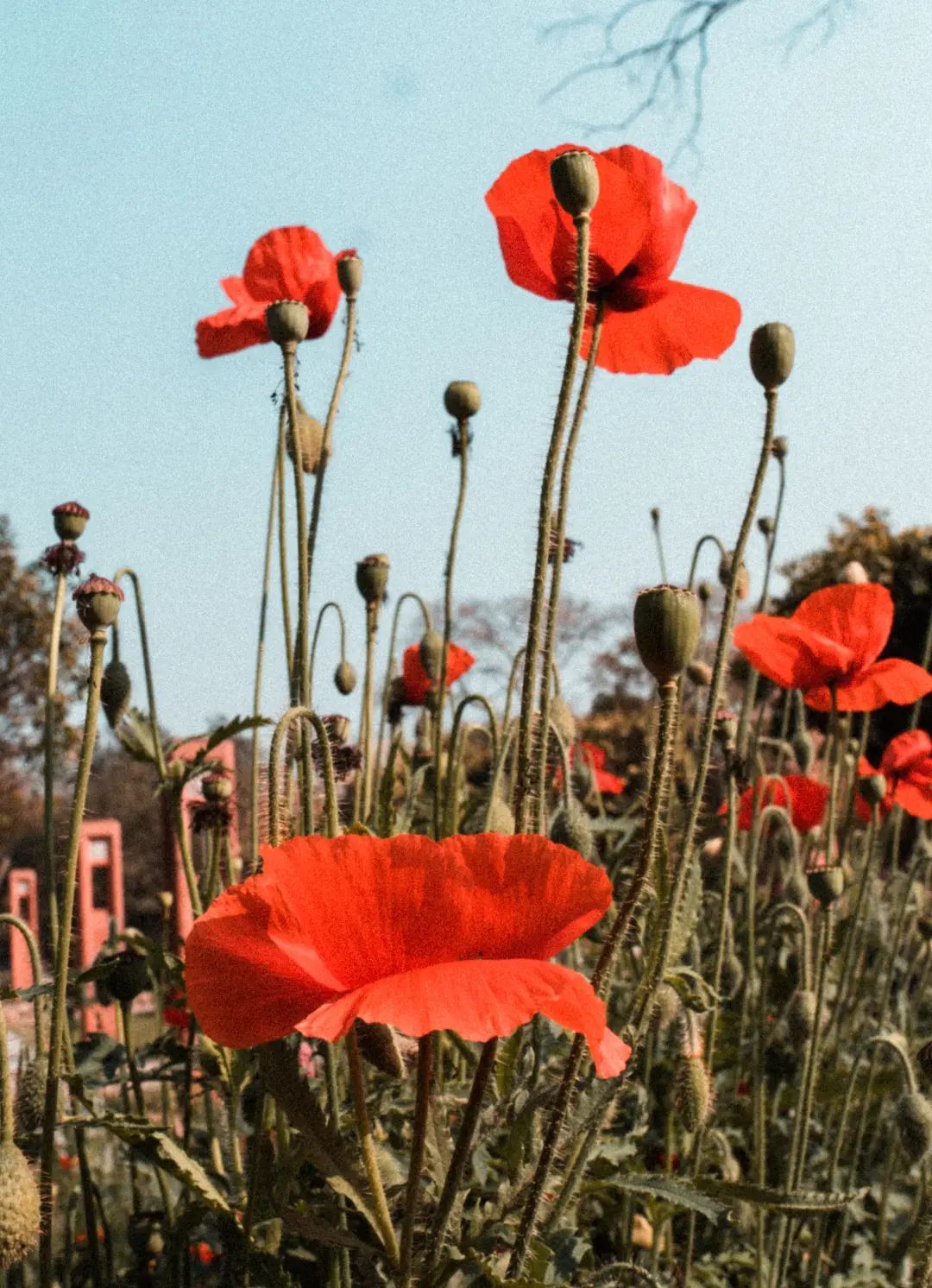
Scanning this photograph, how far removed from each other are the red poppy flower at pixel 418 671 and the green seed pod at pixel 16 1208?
1445mm

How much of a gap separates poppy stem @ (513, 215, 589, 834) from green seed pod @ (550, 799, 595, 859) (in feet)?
1.43

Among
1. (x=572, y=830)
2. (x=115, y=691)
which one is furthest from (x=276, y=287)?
(x=572, y=830)

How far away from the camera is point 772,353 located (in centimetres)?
126

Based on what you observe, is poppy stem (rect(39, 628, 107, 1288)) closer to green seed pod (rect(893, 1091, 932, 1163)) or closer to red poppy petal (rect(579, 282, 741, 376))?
red poppy petal (rect(579, 282, 741, 376))

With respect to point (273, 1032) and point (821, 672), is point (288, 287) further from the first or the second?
point (273, 1032)

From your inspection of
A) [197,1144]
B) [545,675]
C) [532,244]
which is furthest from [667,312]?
[197,1144]

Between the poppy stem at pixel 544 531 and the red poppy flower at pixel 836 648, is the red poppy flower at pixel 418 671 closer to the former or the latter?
the red poppy flower at pixel 836 648

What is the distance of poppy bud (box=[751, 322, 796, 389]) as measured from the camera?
126 centimetres

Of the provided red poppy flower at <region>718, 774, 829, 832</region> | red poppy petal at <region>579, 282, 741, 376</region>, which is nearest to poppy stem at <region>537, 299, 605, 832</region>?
red poppy petal at <region>579, 282, 741, 376</region>

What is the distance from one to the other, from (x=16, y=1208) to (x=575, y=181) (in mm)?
916

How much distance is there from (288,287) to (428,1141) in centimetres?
110

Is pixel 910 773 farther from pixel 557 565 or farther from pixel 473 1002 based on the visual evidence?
pixel 473 1002

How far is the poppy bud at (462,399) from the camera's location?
5.74ft

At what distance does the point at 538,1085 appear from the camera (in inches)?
53.5
